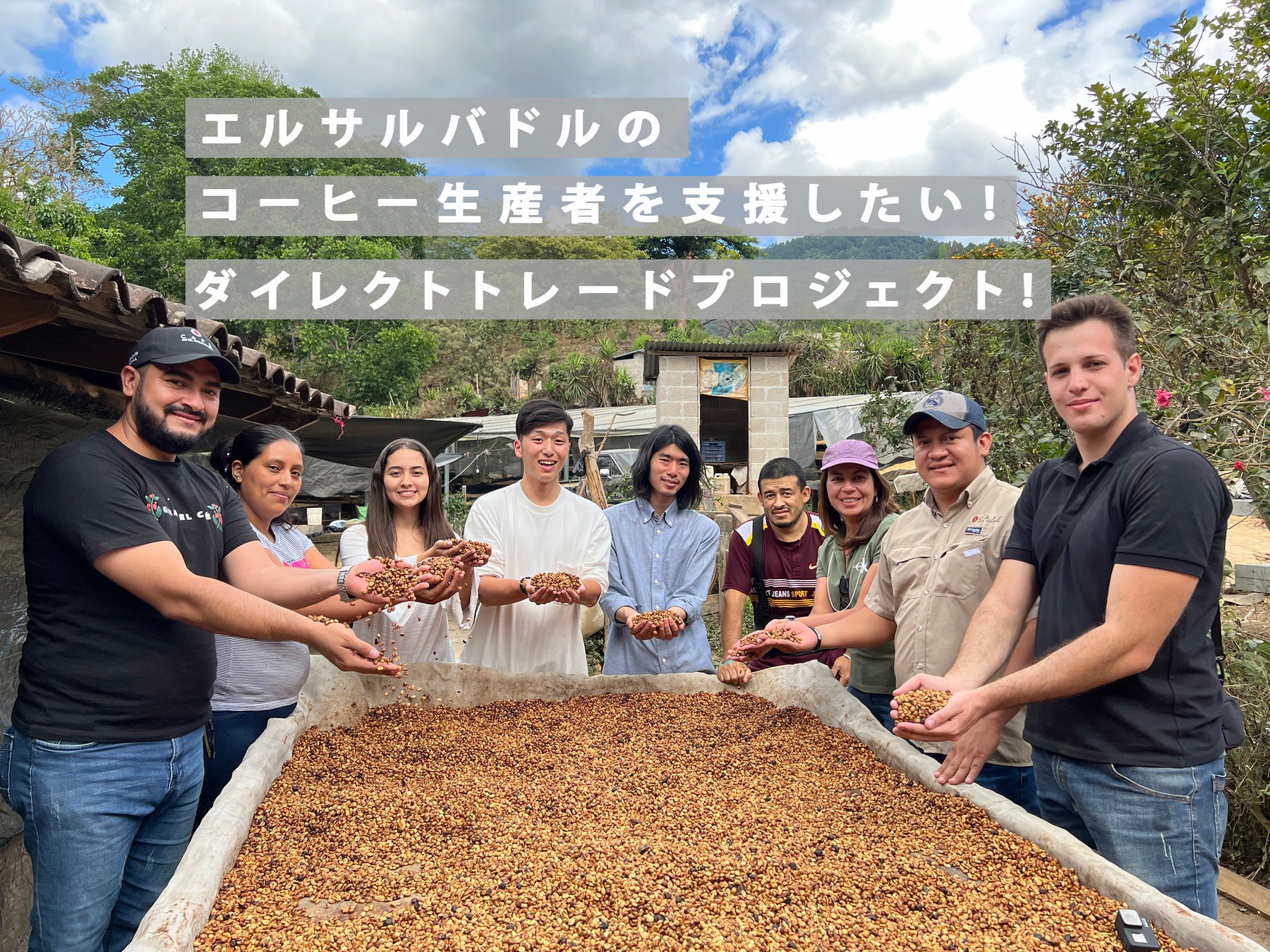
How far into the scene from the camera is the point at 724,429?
14125 millimetres

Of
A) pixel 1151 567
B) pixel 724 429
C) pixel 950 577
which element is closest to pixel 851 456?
pixel 950 577

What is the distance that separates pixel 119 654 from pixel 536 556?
1.57m

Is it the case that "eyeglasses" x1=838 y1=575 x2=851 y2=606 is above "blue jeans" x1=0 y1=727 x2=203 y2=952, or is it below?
above

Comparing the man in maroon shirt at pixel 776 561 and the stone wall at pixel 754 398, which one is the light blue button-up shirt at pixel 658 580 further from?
the stone wall at pixel 754 398

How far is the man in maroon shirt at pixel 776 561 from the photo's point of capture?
3650 millimetres

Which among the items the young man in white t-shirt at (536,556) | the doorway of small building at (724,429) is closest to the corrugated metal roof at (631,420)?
the doorway of small building at (724,429)

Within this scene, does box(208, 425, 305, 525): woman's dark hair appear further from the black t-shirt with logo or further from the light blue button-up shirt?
the light blue button-up shirt

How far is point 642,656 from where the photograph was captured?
135 inches

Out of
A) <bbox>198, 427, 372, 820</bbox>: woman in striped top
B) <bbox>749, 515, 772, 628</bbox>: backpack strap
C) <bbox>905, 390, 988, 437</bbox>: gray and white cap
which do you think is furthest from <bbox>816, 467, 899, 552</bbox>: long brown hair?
<bbox>198, 427, 372, 820</bbox>: woman in striped top

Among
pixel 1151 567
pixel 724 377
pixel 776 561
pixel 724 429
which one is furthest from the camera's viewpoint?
pixel 724 429

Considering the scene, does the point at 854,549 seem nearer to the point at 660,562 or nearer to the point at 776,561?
the point at 776,561

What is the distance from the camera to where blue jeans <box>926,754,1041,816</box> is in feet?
7.58

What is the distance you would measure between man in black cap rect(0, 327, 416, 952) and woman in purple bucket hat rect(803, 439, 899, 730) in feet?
6.20

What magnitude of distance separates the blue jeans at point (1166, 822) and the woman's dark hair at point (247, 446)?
269cm
